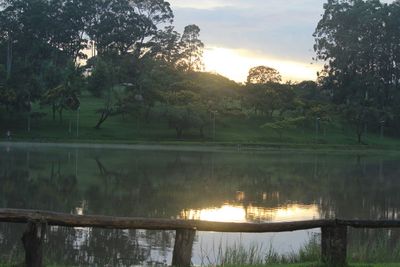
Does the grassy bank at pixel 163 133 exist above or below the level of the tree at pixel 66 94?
below

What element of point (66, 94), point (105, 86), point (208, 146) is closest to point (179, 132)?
point (208, 146)

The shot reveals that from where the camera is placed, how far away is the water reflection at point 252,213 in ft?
60.2

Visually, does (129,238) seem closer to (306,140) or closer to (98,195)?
(98,195)

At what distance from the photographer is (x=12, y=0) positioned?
10075 centimetres

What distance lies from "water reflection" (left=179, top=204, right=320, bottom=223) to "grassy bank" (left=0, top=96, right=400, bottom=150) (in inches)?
1834

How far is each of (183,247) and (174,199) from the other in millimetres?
13569

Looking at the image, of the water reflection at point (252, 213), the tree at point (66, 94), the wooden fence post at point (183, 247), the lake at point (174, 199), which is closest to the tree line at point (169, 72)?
the tree at point (66, 94)

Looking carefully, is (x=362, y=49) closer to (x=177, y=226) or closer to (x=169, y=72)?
(x=169, y=72)

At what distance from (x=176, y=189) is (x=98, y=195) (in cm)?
424

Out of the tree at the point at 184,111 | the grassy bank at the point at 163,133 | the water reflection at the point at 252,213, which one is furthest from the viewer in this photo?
the tree at the point at 184,111

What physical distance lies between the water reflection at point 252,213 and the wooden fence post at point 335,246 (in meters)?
8.89

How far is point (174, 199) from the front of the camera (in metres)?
22.0

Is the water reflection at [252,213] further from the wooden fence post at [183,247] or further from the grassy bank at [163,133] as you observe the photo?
the grassy bank at [163,133]

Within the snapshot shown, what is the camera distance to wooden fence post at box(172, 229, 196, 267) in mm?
8438
